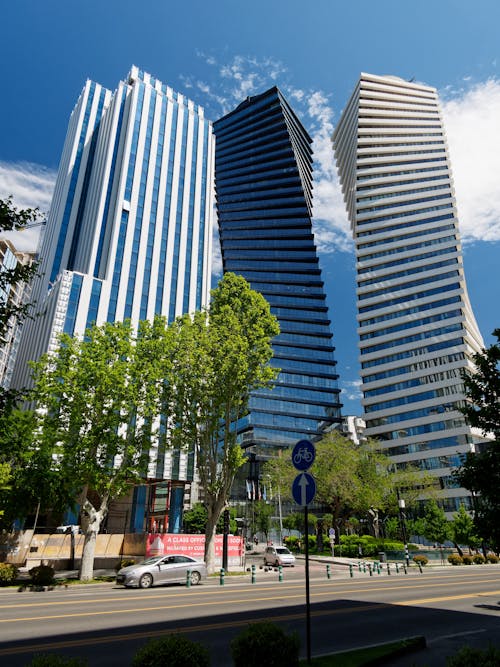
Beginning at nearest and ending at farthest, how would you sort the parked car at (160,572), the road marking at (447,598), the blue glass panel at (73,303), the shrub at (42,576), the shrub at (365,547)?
the road marking at (447,598) < the parked car at (160,572) < the shrub at (42,576) < the shrub at (365,547) < the blue glass panel at (73,303)

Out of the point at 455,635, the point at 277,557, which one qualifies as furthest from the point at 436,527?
the point at 455,635

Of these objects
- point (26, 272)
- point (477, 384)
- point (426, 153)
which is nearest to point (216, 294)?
point (26, 272)

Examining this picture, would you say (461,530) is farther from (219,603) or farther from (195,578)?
(219,603)

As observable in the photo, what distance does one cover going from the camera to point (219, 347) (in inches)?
1075

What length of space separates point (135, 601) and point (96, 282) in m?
45.6

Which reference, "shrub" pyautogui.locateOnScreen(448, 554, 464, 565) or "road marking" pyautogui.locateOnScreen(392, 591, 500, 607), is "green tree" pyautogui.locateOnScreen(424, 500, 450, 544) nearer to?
"shrub" pyautogui.locateOnScreen(448, 554, 464, 565)

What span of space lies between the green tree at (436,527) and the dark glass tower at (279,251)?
201 feet

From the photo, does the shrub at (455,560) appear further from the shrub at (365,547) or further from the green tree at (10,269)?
the green tree at (10,269)

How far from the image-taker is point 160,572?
20.2 m

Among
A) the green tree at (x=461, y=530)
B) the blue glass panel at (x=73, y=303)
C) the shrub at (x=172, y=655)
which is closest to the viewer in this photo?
the shrub at (x=172, y=655)

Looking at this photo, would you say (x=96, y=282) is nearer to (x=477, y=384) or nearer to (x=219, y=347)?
(x=219, y=347)

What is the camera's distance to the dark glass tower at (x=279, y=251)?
118438 mm

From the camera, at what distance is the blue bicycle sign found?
27.6 ft

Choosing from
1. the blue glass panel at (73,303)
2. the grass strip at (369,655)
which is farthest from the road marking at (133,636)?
the blue glass panel at (73,303)
